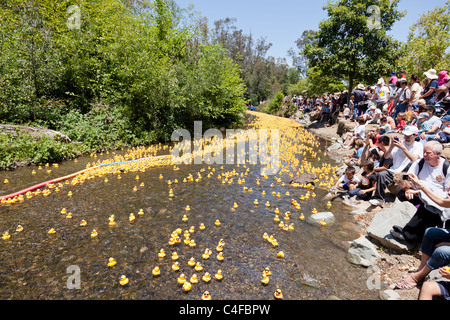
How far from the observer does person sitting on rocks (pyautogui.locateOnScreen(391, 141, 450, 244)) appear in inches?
167

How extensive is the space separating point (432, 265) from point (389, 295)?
90 cm

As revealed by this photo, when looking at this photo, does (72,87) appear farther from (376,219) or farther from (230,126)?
(376,219)

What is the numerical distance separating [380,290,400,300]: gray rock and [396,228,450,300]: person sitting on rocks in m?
0.23

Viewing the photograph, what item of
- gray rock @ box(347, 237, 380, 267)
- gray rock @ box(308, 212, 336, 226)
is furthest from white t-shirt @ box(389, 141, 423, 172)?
gray rock @ box(347, 237, 380, 267)

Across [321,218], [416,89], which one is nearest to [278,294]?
[321,218]

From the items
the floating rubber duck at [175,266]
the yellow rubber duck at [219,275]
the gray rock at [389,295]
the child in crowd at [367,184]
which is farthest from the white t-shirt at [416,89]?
the floating rubber duck at [175,266]

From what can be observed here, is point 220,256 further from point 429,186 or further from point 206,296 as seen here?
point 429,186

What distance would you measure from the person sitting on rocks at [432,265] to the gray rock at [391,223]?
0.89 meters

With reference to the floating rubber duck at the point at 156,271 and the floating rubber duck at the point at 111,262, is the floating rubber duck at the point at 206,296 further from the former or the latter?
the floating rubber duck at the point at 111,262

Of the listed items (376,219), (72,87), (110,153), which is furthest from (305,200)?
(72,87)

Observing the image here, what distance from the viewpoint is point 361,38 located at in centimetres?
2106

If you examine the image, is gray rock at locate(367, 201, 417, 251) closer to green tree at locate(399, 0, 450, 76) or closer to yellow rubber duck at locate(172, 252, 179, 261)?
yellow rubber duck at locate(172, 252, 179, 261)

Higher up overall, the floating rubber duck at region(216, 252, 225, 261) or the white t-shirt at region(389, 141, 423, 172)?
the white t-shirt at region(389, 141, 423, 172)

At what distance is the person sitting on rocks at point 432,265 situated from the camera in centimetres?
339
